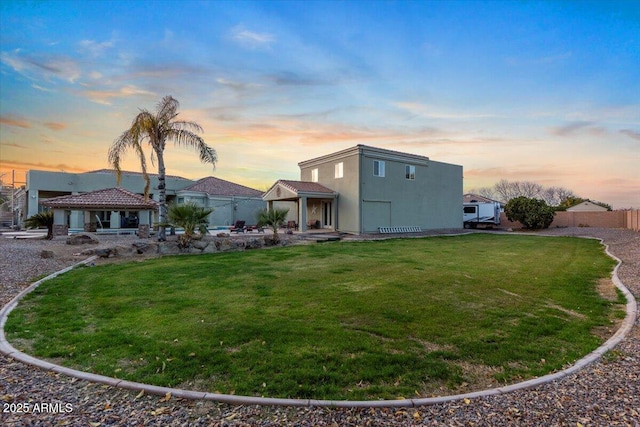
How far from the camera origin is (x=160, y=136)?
16234mm

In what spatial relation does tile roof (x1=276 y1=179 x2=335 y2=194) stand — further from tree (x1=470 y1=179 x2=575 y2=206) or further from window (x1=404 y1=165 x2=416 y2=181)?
tree (x1=470 y1=179 x2=575 y2=206)

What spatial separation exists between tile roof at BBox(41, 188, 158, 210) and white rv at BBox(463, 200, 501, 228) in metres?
29.9

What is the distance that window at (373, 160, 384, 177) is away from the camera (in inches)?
909

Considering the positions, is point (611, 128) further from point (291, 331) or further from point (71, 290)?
point (71, 290)

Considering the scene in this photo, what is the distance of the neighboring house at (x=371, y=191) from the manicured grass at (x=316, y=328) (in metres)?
A: 13.7

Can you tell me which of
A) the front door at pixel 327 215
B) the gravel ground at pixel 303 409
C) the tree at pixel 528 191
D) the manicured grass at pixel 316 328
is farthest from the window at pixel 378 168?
the tree at pixel 528 191

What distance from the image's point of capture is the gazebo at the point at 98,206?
19.3 meters

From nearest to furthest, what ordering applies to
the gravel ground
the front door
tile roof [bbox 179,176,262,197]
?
1. the gravel ground
2. the front door
3. tile roof [bbox 179,176,262,197]

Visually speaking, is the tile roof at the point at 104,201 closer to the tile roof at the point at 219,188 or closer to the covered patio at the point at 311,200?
the covered patio at the point at 311,200

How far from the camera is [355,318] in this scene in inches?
209

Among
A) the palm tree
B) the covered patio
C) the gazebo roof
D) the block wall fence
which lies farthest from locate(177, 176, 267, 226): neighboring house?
the block wall fence

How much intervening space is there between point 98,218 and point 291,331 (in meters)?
23.8

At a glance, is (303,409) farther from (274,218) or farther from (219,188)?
(219,188)

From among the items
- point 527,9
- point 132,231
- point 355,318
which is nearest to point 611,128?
point 527,9
